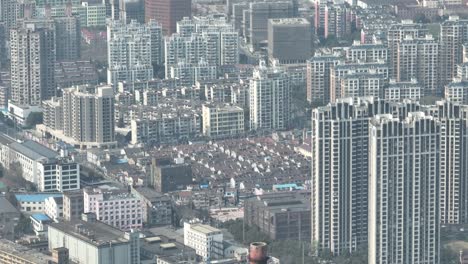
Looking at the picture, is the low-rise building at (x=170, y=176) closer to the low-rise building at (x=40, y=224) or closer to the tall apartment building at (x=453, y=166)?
the low-rise building at (x=40, y=224)

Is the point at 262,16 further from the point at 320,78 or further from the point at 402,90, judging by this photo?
the point at 402,90

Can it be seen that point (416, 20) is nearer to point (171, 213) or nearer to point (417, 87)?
point (417, 87)

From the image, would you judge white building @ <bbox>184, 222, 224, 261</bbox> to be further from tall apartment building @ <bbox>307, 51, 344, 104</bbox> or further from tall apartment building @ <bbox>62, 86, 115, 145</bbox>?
tall apartment building @ <bbox>307, 51, 344, 104</bbox>

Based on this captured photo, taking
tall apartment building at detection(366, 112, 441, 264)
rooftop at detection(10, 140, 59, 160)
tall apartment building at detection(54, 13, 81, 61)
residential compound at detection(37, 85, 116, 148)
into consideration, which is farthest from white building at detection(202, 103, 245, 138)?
tall apartment building at detection(366, 112, 441, 264)

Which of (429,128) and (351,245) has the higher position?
(429,128)

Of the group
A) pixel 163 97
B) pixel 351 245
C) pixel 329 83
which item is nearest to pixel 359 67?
pixel 329 83

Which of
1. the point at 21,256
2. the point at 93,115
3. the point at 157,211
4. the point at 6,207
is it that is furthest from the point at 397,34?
the point at 21,256

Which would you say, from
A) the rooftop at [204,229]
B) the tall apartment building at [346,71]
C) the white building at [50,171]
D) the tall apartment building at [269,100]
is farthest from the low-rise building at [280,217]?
the tall apartment building at [346,71]

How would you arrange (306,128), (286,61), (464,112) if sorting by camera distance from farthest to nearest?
(286,61), (306,128), (464,112)
